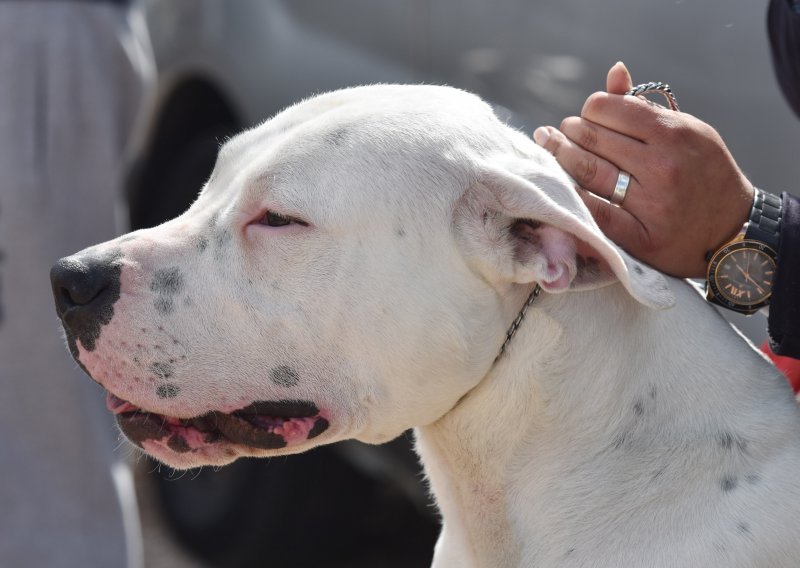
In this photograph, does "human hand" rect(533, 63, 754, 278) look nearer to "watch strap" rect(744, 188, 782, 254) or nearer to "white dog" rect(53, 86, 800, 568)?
"watch strap" rect(744, 188, 782, 254)

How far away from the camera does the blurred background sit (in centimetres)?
338

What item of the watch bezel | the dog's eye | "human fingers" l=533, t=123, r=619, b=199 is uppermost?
"human fingers" l=533, t=123, r=619, b=199

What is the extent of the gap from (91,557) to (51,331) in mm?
782

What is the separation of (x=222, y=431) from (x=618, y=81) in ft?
3.83

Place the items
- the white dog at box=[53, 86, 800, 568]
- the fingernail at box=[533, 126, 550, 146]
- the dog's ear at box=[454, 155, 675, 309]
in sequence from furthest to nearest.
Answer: the fingernail at box=[533, 126, 550, 146]
the white dog at box=[53, 86, 800, 568]
the dog's ear at box=[454, 155, 675, 309]

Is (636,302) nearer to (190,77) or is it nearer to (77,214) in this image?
(77,214)

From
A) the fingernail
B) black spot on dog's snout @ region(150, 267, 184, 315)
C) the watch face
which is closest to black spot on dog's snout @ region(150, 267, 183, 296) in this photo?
black spot on dog's snout @ region(150, 267, 184, 315)

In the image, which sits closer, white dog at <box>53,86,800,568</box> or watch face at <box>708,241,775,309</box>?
white dog at <box>53,86,800,568</box>

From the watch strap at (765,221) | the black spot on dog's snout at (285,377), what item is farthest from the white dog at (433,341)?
the watch strap at (765,221)

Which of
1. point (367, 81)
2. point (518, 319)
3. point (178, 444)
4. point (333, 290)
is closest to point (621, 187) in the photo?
point (518, 319)

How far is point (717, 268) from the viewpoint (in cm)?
244

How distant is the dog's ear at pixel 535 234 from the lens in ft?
7.16

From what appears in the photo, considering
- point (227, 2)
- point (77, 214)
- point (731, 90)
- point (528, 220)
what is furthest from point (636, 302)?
point (227, 2)

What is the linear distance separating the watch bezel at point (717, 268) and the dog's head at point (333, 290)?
0.98 feet
